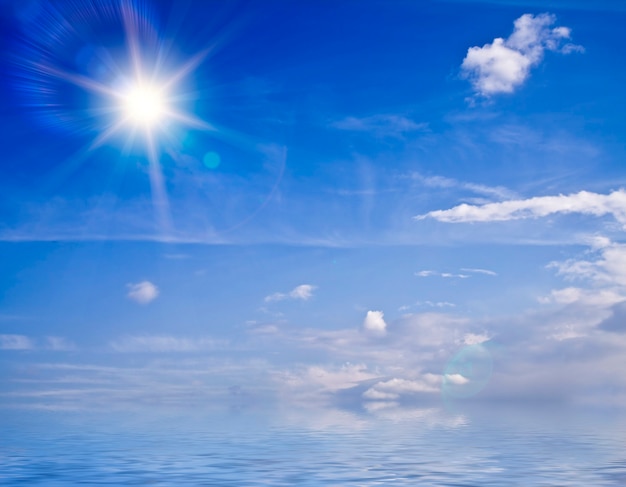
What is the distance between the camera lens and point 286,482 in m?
34.6

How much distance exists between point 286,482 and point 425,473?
849 centimetres

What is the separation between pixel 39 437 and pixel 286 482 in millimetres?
42575

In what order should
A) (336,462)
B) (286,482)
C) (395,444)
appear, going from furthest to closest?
1. (395,444)
2. (336,462)
3. (286,482)

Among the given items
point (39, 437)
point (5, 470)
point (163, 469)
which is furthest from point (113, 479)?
point (39, 437)

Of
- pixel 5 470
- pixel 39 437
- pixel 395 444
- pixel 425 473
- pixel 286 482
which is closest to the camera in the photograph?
pixel 286 482

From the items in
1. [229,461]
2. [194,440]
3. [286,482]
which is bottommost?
[286,482]

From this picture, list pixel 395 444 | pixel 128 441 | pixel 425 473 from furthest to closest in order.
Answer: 1. pixel 128 441
2. pixel 395 444
3. pixel 425 473

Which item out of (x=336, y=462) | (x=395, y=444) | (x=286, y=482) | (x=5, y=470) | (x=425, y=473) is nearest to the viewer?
(x=286, y=482)

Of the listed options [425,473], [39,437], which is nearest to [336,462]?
[425,473]

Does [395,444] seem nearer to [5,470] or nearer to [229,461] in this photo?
[229,461]

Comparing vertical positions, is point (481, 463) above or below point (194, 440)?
below

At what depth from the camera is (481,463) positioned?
41.9 metres

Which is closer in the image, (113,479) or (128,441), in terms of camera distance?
(113,479)

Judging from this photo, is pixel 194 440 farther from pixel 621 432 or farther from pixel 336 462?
pixel 621 432
